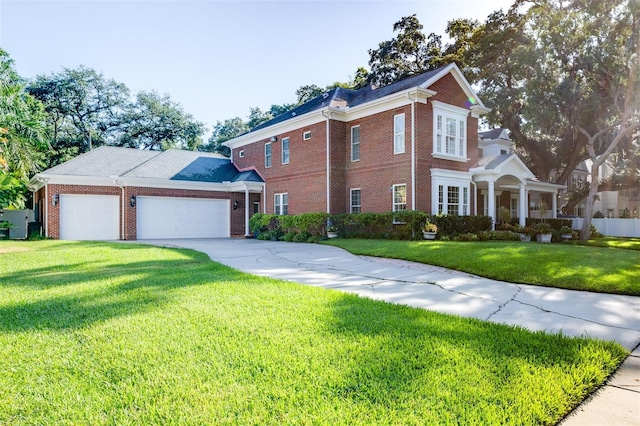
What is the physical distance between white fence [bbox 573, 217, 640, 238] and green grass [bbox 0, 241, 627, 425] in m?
24.1

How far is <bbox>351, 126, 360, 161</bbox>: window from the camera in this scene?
17.4 metres

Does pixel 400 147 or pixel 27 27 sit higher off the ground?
pixel 27 27

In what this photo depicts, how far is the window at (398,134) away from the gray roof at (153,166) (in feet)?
29.2

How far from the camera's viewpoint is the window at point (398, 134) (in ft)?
50.5

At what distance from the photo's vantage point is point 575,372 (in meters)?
2.78

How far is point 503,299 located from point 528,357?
8.46 feet

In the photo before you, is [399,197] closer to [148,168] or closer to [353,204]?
[353,204]

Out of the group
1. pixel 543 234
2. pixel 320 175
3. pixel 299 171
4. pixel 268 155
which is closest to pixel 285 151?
pixel 268 155

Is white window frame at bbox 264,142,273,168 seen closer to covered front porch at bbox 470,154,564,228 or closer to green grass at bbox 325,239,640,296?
covered front porch at bbox 470,154,564,228

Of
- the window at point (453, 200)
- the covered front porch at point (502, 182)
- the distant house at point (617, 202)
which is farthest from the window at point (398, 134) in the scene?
the distant house at point (617, 202)

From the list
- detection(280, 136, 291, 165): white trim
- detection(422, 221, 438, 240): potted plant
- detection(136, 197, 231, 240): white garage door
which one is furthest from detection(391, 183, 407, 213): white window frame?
detection(136, 197, 231, 240): white garage door

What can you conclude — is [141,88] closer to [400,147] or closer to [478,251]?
[400,147]

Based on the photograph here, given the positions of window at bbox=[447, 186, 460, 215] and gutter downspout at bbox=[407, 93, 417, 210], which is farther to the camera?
window at bbox=[447, 186, 460, 215]

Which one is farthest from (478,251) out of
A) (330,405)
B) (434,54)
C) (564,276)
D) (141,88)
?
(141,88)
